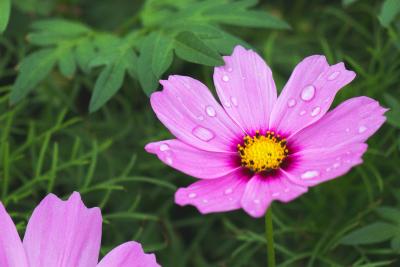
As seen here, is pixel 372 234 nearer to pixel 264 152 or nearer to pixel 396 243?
pixel 396 243

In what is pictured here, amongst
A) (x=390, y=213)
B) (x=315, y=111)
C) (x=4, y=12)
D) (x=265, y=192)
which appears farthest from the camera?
(x=4, y=12)

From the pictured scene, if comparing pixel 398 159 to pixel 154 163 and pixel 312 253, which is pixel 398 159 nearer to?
pixel 312 253

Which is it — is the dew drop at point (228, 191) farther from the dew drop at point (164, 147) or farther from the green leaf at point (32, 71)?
the green leaf at point (32, 71)

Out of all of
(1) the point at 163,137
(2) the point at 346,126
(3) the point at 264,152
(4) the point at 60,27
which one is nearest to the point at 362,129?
(2) the point at 346,126

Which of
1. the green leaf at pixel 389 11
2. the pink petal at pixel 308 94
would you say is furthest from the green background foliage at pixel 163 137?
the pink petal at pixel 308 94

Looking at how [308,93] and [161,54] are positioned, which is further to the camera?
[161,54]

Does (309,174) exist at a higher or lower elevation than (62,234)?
higher
